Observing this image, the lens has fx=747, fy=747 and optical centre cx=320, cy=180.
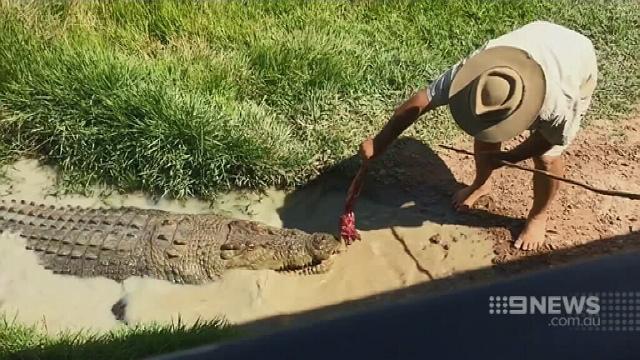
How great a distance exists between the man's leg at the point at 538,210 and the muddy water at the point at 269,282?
21 centimetres

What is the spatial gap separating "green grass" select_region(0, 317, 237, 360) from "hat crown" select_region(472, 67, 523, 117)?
1475 millimetres

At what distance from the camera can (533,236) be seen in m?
3.93

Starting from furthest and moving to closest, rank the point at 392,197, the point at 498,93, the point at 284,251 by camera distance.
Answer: the point at 392,197, the point at 284,251, the point at 498,93

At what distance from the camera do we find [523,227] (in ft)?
13.3

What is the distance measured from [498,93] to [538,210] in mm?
1101

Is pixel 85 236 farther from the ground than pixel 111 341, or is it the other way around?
pixel 111 341

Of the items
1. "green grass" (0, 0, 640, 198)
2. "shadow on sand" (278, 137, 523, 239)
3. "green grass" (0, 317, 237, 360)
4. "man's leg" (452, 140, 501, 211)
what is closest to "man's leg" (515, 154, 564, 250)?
"shadow on sand" (278, 137, 523, 239)

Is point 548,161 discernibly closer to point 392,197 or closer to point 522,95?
point 522,95

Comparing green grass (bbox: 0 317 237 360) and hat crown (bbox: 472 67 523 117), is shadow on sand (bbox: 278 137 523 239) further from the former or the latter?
hat crown (bbox: 472 67 523 117)

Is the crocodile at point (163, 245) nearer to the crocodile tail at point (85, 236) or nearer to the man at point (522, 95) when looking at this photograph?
the crocodile tail at point (85, 236)

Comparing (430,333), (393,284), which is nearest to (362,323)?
(430,333)

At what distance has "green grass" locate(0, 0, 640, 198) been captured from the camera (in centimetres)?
449

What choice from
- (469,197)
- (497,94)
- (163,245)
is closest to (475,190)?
(469,197)

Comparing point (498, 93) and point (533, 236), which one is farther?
point (533, 236)
